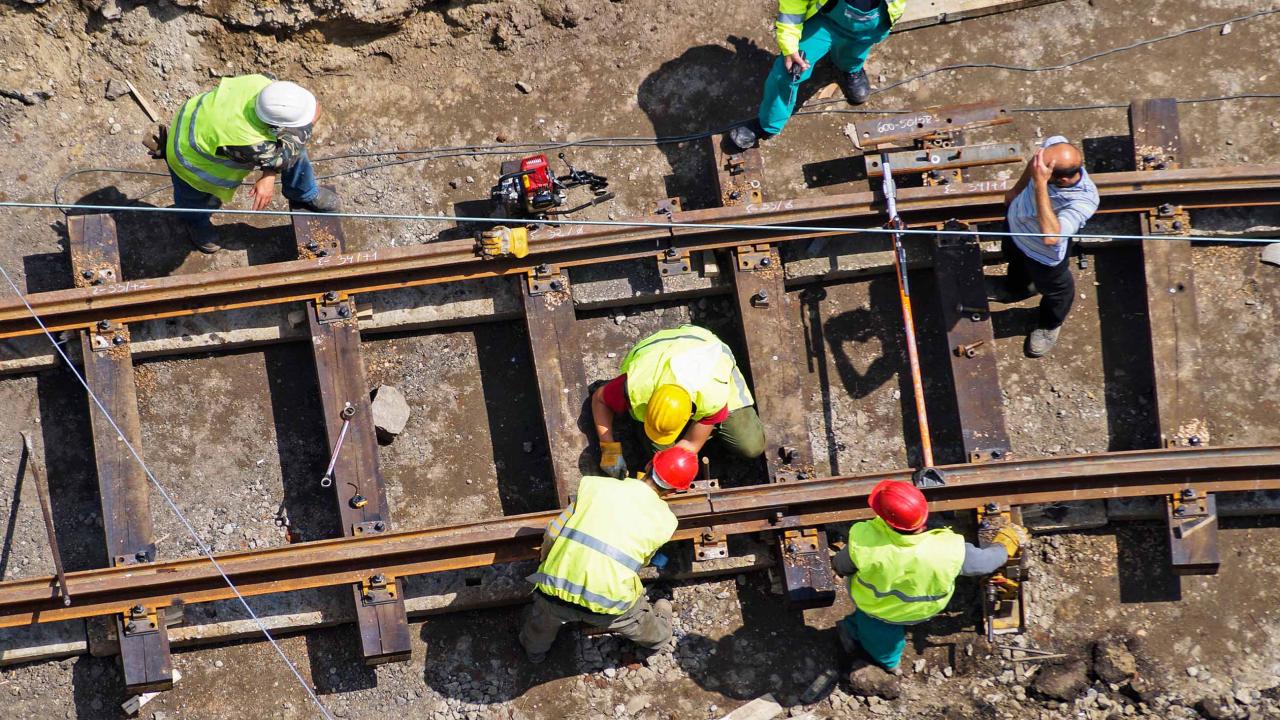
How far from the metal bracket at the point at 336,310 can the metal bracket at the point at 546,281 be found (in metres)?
1.08

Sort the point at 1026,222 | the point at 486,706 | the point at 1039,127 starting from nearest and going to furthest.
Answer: the point at 1026,222 < the point at 486,706 < the point at 1039,127

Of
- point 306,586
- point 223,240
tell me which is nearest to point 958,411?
point 306,586

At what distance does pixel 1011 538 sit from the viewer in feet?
19.9

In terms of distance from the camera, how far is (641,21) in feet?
24.1

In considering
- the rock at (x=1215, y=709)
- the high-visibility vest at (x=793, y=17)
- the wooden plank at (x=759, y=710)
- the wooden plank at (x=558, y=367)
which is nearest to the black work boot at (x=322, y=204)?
the wooden plank at (x=558, y=367)

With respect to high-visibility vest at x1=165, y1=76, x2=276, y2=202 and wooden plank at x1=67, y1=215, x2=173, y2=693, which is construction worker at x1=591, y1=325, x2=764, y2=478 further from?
wooden plank at x1=67, y1=215, x2=173, y2=693

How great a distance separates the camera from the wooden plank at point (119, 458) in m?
6.20

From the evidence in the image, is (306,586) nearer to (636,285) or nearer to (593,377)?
(593,377)

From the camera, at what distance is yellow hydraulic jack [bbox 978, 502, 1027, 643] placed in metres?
6.14

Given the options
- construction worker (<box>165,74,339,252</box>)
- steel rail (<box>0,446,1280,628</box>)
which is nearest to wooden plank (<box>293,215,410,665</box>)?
steel rail (<box>0,446,1280,628</box>)

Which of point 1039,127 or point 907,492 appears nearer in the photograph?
point 907,492

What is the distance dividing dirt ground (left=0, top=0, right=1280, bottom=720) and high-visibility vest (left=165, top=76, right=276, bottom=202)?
2.61 feet

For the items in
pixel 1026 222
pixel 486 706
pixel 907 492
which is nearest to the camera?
pixel 907 492

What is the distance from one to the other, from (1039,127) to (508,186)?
137 inches
